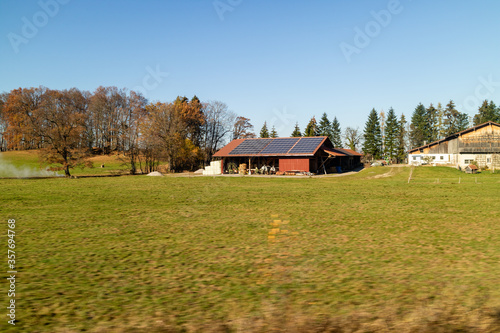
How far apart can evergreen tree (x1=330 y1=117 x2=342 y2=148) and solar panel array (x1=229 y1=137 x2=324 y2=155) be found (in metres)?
56.0

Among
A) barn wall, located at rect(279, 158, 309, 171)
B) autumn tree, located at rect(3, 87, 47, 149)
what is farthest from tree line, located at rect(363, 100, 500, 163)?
autumn tree, located at rect(3, 87, 47, 149)

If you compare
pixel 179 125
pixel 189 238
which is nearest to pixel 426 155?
pixel 179 125

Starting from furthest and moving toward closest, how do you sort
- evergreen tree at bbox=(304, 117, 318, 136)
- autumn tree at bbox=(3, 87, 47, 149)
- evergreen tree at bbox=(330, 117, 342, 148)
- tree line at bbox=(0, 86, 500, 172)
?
evergreen tree at bbox=(330, 117, 342, 148)
evergreen tree at bbox=(304, 117, 318, 136)
autumn tree at bbox=(3, 87, 47, 149)
tree line at bbox=(0, 86, 500, 172)

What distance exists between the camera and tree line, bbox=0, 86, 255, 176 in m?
55.8

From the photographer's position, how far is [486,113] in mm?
112188

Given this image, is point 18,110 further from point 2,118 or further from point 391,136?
point 391,136

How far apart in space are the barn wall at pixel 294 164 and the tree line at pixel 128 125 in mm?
19820

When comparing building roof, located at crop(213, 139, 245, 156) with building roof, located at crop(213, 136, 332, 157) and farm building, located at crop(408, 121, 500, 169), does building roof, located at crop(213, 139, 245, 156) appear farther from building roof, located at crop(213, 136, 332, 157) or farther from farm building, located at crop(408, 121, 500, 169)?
farm building, located at crop(408, 121, 500, 169)

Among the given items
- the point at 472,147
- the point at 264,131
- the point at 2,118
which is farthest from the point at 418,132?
A: the point at 2,118

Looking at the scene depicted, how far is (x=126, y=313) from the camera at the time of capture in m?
4.26

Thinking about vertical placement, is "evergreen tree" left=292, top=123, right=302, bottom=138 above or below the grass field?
above

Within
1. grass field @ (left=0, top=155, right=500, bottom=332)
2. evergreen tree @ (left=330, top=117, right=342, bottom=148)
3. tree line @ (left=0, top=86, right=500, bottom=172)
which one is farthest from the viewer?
evergreen tree @ (left=330, top=117, right=342, bottom=148)

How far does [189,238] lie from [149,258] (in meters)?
1.98

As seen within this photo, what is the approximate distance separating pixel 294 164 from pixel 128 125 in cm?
3726
